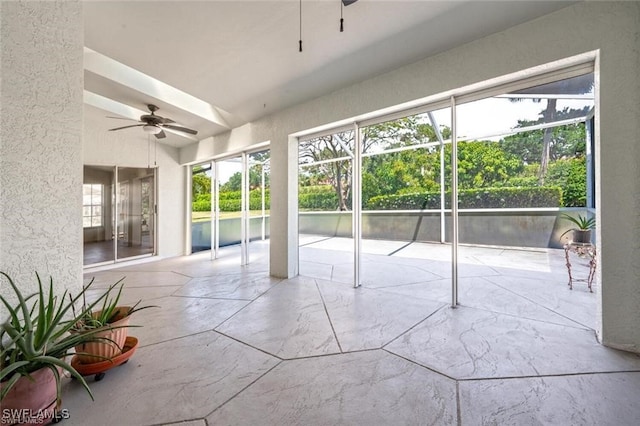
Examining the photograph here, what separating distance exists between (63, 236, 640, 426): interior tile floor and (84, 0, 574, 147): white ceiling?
273 cm

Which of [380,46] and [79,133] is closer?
[79,133]

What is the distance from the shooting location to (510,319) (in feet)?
8.95

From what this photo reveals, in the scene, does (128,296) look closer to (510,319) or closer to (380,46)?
(380,46)

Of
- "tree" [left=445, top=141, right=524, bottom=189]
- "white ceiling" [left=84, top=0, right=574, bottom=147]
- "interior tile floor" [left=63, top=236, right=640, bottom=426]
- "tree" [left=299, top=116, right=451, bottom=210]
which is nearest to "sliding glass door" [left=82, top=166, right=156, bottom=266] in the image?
"white ceiling" [left=84, top=0, right=574, bottom=147]

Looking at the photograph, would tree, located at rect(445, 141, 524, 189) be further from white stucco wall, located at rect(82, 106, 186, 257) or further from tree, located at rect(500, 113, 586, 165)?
white stucco wall, located at rect(82, 106, 186, 257)

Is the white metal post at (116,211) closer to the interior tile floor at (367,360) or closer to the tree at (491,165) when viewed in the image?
the interior tile floor at (367,360)

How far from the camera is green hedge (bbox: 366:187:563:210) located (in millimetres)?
5289

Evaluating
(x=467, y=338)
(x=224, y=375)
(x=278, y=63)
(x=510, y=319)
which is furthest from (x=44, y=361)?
(x=510, y=319)

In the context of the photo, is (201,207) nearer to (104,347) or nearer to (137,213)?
(137,213)

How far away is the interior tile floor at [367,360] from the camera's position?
1524 millimetres

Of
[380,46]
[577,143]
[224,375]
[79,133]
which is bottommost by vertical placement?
[224,375]

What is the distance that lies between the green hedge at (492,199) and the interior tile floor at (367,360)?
1911 millimetres

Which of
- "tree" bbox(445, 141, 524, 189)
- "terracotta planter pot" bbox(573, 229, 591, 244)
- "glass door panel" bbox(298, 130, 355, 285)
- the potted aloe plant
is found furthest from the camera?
"tree" bbox(445, 141, 524, 189)

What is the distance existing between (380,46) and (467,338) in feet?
9.37
